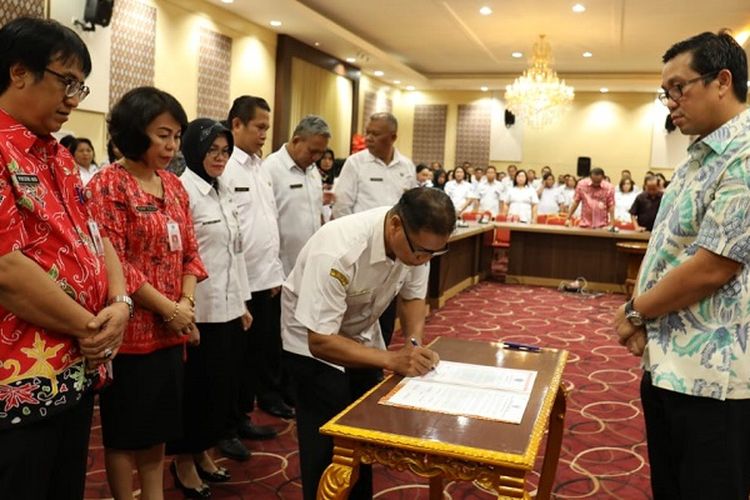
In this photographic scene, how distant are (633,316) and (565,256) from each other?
6.94 meters

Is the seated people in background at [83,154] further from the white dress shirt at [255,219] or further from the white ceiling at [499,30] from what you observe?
the white ceiling at [499,30]

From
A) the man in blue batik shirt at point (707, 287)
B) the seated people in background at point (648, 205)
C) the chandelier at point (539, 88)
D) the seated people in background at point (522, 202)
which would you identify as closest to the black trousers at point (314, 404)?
the man in blue batik shirt at point (707, 287)

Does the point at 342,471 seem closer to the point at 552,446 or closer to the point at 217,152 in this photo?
the point at 552,446

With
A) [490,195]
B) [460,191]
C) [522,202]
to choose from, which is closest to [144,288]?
[522,202]

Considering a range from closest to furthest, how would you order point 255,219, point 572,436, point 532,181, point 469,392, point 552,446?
point 469,392 < point 552,446 < point 255,219 < point 572,436 < point 532,181

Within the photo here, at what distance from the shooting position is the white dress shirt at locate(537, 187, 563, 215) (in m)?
12.2

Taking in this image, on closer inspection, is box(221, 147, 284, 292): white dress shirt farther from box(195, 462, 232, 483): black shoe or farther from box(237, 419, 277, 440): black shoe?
box(195, 462, 232, 483): black shoe

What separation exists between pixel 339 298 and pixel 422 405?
0.37 metres

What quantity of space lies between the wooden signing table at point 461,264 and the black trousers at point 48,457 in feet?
15.4

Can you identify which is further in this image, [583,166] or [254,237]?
[583,166]

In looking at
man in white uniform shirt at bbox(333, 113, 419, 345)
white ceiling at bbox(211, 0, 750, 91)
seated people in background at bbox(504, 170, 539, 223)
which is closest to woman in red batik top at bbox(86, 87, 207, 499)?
man in white uniform shirt at bbox(333, 113, 419, 345)

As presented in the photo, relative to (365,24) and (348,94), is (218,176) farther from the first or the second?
(348,94)

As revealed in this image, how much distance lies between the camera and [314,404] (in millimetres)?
1884

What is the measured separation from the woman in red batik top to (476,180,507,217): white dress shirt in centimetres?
1047
